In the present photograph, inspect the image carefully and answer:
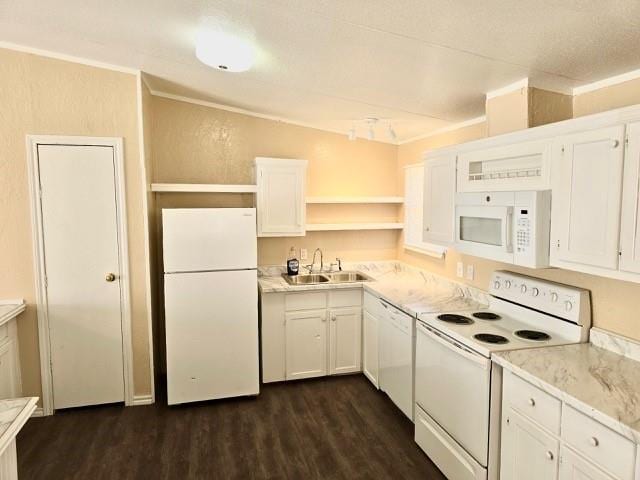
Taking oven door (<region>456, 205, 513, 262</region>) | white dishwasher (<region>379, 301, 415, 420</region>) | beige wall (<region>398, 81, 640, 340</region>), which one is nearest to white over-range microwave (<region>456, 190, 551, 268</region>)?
oven door (<region>456, 205, 513, 262</region>)

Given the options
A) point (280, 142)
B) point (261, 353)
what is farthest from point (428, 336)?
point (280, 142)

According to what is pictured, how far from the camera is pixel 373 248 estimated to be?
4.49 meters

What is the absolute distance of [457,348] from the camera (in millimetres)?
2322

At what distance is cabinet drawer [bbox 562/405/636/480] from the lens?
1.44m

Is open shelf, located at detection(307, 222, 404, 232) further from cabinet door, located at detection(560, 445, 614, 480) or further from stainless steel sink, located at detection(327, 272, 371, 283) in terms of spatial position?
cabinet door, located at detection(560, 445, 614, 480)

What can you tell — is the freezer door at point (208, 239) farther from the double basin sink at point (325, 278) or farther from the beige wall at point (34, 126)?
the double basin sink at point (325, 278)

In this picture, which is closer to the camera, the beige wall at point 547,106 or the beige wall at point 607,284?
the beige wall at point 607,284

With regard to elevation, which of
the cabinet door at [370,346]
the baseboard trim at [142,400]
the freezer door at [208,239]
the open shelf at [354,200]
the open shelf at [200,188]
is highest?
the open shelf at [200,188]

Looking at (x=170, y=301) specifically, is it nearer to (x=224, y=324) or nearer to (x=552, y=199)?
(x=224, y=324)

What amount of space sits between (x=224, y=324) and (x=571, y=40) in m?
2.93

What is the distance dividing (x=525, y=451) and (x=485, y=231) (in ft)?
4.01

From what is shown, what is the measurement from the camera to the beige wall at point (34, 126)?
9.86ft

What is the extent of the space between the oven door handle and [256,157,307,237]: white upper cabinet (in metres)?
1.65

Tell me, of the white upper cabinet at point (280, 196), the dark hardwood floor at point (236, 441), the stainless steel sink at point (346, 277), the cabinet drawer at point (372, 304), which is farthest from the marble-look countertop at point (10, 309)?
the cabinet drawer at point (372, 304)
